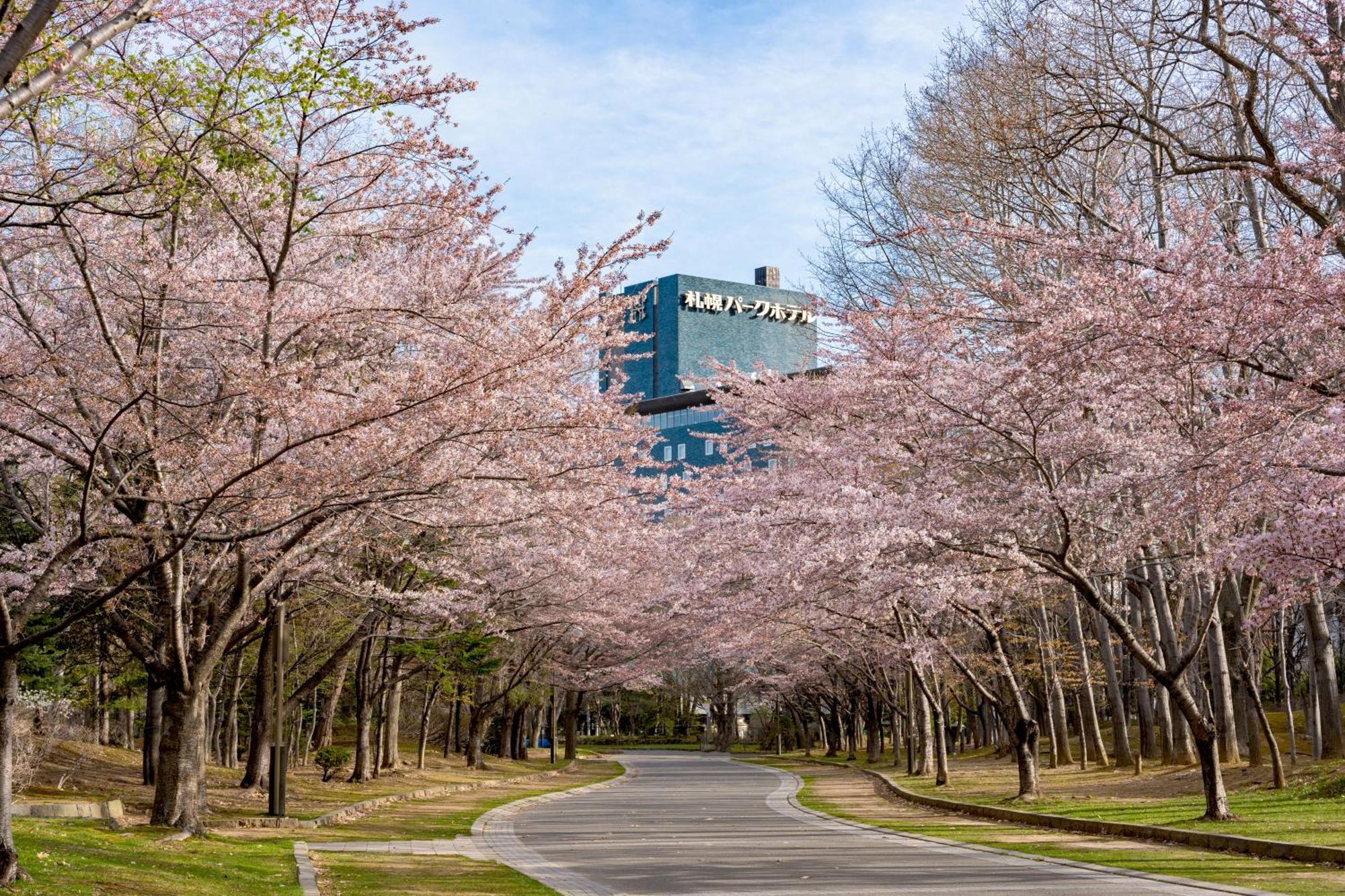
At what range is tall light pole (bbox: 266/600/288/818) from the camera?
1825 centimetres

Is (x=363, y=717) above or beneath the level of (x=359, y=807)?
above

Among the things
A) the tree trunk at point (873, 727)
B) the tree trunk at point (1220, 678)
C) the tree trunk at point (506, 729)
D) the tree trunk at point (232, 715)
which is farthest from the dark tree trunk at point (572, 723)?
the tree trunk at point (1220, 678)

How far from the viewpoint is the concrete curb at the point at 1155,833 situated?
12.3 m

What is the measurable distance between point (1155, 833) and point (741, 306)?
407 ft

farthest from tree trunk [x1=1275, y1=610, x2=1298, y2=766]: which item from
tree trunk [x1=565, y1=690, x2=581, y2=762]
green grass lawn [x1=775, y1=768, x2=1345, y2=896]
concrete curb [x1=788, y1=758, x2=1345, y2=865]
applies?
tree trunk [x1=565, y1=690, x2=581, y2=762]

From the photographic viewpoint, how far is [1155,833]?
15.5 m

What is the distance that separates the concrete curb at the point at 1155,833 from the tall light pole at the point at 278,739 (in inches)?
448

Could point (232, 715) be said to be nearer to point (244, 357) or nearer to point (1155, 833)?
point (244, 357)

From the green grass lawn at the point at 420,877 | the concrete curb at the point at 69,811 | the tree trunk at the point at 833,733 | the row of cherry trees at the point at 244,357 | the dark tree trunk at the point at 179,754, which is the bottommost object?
the tree trunk at the point at 833,733

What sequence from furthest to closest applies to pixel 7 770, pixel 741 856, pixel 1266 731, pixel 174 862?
pixel 1266 731, pixel 741 856, pixel 174 862, pixel 7 770

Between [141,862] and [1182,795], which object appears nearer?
[141,862]

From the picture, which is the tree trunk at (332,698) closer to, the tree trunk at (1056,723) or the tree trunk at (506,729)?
the tree trunk at (506,729)

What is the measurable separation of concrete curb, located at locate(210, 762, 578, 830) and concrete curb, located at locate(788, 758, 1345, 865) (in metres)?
10.6

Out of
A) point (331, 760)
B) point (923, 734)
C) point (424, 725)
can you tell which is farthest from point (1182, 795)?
point (424, 725)
